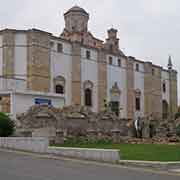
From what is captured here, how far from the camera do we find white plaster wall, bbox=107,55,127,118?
195 ft

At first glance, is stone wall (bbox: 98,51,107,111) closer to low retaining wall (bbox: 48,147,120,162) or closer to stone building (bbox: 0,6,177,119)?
stone building (bbox: 0,6,177,119)

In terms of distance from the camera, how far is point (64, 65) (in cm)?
5306

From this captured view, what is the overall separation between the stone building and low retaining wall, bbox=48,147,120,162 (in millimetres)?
13221

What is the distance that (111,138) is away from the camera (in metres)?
29.3

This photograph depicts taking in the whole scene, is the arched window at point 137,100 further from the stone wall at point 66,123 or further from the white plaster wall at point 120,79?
the stone wall at point 66,123

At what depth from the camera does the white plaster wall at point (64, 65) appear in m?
51.5

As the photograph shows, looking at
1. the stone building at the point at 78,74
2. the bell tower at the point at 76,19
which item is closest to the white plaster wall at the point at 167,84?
the stone building at the point at 78,74

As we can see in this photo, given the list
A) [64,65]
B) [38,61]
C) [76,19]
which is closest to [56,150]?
[38,61]

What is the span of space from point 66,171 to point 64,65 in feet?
132

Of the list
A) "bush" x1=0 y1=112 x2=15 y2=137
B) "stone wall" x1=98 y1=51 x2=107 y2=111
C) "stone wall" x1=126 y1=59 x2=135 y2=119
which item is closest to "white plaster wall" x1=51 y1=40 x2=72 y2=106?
"stone wall" x1=98 y1=51 x2=107 y2=111

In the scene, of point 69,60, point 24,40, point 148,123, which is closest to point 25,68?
point 24,40

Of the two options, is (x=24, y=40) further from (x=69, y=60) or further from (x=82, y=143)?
(x=82, y=143)

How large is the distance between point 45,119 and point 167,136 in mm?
9849

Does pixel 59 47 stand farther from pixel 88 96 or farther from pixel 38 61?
pixel 88 96
